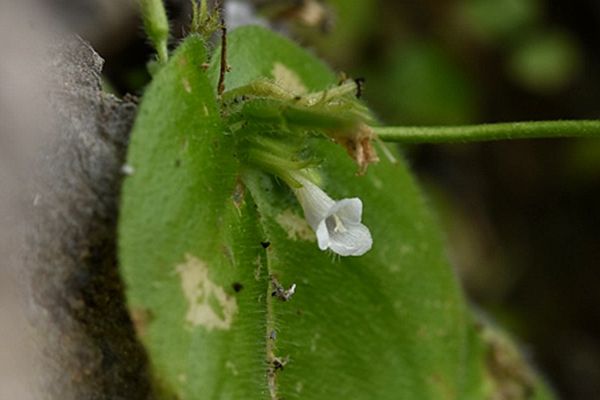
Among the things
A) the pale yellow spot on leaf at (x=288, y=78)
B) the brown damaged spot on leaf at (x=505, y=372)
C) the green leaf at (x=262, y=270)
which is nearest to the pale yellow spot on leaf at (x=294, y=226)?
the green leaf at (x=262, y=270)

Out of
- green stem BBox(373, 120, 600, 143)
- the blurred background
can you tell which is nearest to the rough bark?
green stem BBox(373, 120, 600, 143)

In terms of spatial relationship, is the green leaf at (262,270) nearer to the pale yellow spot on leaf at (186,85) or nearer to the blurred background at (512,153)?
the pale yellow spot on leaf at (186,85)

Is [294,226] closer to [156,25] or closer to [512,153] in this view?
[156,25]

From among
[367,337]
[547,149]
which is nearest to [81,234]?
[367,337]

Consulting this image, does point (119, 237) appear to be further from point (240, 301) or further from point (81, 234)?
point (240, 301)

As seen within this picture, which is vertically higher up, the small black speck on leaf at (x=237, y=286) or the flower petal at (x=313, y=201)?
the flower petal at (x=313, y=201)

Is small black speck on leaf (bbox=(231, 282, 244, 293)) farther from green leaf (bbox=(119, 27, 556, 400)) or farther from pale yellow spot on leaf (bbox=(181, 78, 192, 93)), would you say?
pale yellow spot on leaf (bbox=(181, 78, 192, 93))

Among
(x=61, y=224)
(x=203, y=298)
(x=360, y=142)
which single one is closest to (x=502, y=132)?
(x=360, y=142)
